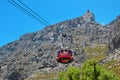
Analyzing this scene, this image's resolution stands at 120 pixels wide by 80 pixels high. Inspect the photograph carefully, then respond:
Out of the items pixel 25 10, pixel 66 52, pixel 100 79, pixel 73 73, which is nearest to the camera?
pixel 25 10

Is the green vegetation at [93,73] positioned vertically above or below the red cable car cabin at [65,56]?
below

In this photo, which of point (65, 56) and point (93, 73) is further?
point (93, 73)

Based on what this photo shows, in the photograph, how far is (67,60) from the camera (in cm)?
5128

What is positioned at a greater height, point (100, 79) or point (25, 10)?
point (25, 10)

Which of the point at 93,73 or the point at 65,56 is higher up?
the point at 65,56

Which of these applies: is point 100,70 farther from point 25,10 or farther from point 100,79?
point 25,10

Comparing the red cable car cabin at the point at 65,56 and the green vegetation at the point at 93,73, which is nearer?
the red cable car cabin at the point at 65,56

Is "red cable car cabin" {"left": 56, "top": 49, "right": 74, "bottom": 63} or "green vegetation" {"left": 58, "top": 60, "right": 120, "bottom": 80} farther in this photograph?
"green vegetation" {"left": 58, "top": 60, "right": 120, "bottom": 80}

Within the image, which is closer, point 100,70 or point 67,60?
point 67,60

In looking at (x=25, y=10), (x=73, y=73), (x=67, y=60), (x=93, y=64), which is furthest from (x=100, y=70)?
(x=25, y=10)

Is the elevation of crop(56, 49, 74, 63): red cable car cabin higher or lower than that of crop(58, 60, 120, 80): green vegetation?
higher

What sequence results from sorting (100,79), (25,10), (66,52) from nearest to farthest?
(25,10), (66,52), (100,79)

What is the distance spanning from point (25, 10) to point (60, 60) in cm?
1832

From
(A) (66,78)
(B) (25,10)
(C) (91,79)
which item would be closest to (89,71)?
(C) (91,79)
